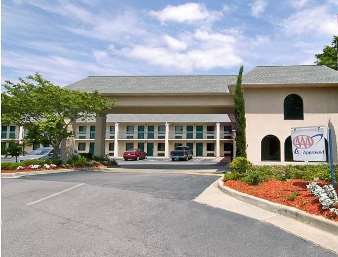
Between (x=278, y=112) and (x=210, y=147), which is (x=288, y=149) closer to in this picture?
(x=278, y=112)

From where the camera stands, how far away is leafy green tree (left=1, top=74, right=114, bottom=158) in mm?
24781

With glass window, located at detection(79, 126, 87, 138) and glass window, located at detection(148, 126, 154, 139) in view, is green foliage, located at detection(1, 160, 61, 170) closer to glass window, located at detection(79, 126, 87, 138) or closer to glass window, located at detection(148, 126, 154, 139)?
glass window, located at detection(148, 126, 154, 139)

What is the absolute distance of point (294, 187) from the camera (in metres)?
12.6

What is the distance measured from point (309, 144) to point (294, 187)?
64.4 inches

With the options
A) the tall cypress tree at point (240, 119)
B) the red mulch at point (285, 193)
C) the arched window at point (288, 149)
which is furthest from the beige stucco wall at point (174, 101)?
→ the red mulch at point (285, 193)

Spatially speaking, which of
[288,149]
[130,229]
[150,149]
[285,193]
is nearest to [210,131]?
[150,149]

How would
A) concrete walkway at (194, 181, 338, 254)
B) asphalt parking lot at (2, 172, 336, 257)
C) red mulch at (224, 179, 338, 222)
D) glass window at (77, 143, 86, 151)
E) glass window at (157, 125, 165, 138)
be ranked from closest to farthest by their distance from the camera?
asphalt parking lot at (2, 172, 336, 257), concrete walkway at (194, 181, 338, 254), red mulch at (224, 179, 338, 222), glass window at (157, 125, 165, 138), glass window at (77, 143, 86, 151)

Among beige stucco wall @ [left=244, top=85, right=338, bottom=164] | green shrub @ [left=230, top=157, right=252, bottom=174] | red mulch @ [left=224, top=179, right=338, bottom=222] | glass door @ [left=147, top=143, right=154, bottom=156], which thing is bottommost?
red mulch @ [left=224, top=179, right=338, bottom=222]

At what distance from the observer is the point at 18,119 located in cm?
2581

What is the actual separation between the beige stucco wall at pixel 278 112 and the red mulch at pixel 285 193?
9.46m

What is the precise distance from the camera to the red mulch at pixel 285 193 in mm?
8984

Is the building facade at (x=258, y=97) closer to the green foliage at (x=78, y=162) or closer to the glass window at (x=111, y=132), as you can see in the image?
the green foliage at (x=78, y=162)

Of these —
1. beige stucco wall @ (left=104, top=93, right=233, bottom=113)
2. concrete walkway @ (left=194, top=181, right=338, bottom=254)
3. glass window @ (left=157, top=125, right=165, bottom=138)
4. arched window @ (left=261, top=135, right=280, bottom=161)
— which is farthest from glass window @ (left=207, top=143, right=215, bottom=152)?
concrete walkway @ (left=194, top=181, right=338, bottom=254)

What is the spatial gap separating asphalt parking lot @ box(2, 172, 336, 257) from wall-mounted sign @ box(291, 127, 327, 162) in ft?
13.2
